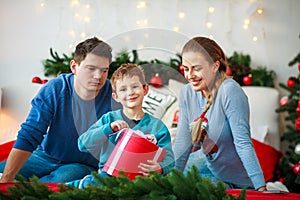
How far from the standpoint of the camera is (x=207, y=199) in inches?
35.0

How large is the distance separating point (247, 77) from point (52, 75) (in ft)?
3.51

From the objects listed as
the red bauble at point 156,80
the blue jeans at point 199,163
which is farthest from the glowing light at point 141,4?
the red bauble at point 156,80

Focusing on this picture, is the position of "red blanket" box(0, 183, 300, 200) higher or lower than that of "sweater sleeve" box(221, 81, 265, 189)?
lower

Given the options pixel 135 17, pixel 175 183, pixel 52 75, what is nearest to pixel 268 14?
pixel 135 17

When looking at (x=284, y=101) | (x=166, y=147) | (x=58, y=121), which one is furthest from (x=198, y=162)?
(x=284, y=101)

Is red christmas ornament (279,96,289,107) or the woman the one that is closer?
the woman

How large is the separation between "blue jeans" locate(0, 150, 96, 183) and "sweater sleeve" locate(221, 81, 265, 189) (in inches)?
16.7

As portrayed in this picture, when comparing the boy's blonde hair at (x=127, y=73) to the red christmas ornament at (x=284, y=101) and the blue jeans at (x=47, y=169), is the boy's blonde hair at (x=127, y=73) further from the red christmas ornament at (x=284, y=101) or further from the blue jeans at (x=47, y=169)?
the red christmas ornament at (x=284, y=101)

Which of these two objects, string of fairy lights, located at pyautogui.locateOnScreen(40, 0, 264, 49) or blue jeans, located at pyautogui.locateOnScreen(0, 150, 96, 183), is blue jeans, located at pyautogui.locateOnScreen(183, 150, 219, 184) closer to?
blue jeans, located at pyautogui.locateOnScreen(0, 150, 96, 183)

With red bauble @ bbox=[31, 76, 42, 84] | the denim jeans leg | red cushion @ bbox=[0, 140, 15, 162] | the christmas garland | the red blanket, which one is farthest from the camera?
red bauble @ bbox=[31, 76, 42, 84]

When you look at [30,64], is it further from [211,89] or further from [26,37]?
[211,89]

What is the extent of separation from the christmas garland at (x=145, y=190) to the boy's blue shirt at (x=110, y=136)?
0.21m

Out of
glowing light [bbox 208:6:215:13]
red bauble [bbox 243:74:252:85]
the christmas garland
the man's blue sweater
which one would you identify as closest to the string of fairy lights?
glowing light [bbox 208:6:215:13]

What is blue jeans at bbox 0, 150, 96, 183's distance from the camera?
1395mm
